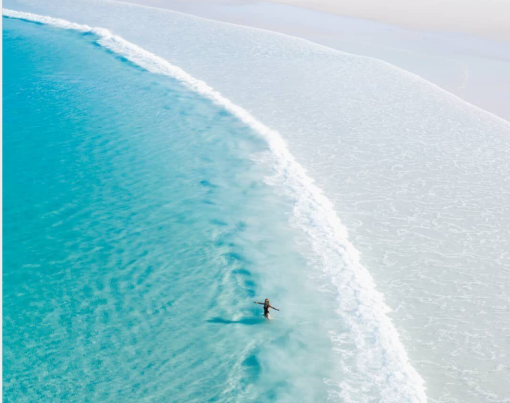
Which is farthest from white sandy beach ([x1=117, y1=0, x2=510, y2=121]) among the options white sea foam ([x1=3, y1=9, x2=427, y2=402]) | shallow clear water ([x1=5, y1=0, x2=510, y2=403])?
white sea foam ([x1=3, y1=9, x2=427, y2=402])

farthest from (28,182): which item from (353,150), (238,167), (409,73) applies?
(409,73)

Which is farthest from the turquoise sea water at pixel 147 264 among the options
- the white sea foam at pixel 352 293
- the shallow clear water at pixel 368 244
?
the white sea foam at pixel 352 293

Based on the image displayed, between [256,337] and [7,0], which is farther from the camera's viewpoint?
[7,0]

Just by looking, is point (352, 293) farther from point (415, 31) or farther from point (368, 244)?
point (415, 31)

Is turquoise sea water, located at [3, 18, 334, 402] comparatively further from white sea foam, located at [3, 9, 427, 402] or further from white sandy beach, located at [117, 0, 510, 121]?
white sandy beach, located at [117, 0, 510, 121]

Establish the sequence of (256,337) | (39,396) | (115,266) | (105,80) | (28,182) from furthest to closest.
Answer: (105,80)
(28,182)
(115,266)
(256,337)
(39,396)

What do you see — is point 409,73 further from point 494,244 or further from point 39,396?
point 39,396
